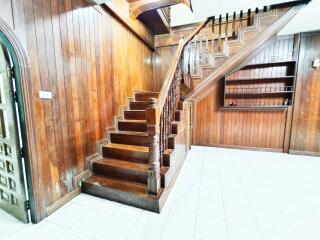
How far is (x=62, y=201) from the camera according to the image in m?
1.96

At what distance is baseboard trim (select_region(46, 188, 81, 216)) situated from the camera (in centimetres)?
183

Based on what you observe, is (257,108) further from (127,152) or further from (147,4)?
(147,4)

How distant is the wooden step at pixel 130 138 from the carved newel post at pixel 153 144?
2.48 feet

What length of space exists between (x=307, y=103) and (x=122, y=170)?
4238 mm

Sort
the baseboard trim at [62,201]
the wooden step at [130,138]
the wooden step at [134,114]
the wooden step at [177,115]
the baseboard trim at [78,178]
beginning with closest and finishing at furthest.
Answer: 1. the baseboard trim at [62,201]
2. the baseboard trim at [78,178]
3. the wooden step at [130,138]
4. the wooden step at [177,115]
5. the wooden step at [134,114]

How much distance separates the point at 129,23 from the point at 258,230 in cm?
396

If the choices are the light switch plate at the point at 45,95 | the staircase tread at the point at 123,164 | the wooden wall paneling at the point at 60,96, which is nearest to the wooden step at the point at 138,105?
the staircase tread at the point at 123,164

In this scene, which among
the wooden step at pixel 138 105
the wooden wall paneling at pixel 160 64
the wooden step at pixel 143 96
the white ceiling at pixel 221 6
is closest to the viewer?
the white ceiling at pixel 221 6

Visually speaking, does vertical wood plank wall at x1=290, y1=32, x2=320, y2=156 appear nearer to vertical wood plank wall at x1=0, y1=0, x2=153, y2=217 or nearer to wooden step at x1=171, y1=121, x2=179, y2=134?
wooden step at x1=171, y1=121, x2=179, y2=134

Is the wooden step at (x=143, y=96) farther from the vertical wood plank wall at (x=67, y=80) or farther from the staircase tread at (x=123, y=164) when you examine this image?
the staircase tread at (x=123, y=164)

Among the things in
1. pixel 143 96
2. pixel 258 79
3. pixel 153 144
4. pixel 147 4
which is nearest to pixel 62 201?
pixel 153 144

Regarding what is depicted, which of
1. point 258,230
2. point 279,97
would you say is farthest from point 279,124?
point 258,230

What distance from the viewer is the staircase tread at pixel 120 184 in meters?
2.00

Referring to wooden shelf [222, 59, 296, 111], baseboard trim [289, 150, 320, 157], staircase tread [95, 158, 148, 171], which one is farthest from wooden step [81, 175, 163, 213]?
baseboard trim [289, 150, 320, 157]
